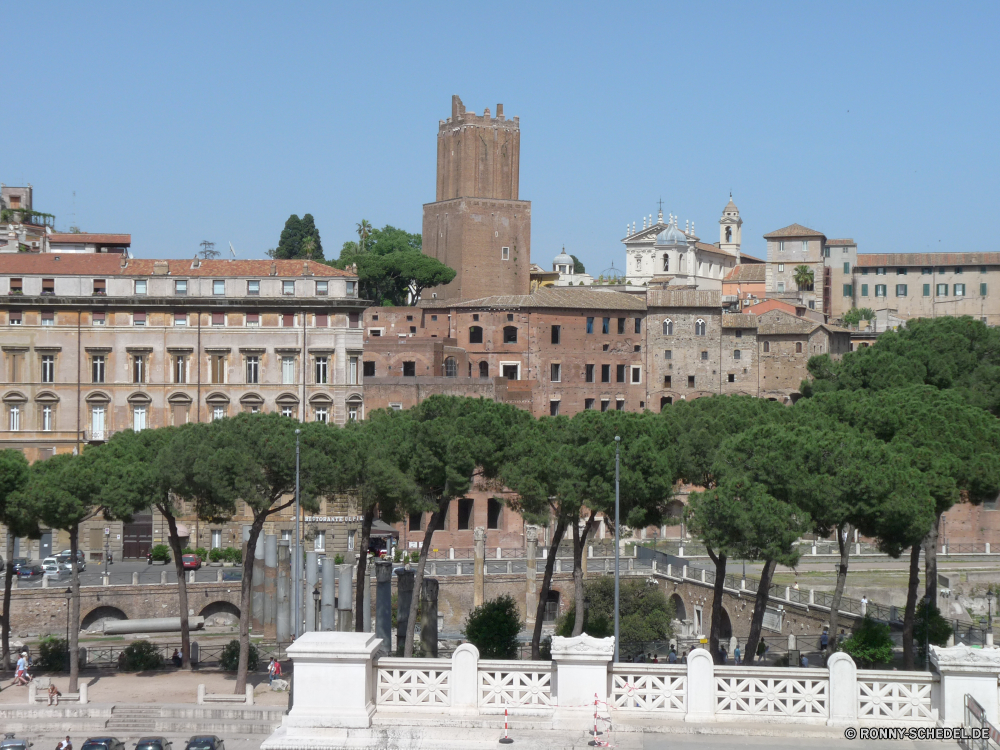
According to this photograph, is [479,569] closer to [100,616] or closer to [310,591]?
[100,616]

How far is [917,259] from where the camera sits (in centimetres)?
10512

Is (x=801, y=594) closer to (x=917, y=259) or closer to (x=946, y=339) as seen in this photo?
(x=946, y=339)

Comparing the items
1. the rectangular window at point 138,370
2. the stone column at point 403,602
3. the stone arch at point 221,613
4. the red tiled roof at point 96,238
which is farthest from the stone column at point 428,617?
the red tiled roof at point 96,238

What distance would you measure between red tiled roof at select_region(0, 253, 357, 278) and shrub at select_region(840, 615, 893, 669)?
32.5m

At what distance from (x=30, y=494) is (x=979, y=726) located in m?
29.0

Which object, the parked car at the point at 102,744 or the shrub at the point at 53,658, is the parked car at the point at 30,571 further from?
the parked car at the point at 102,744

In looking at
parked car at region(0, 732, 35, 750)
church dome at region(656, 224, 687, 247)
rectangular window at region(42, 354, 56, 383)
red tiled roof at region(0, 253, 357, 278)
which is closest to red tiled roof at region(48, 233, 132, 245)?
red tiled roof at region(0, 253, 357, 278)

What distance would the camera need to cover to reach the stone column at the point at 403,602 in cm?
3744

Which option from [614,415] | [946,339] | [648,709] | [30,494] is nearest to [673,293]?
[946,339]

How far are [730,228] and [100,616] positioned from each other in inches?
3696

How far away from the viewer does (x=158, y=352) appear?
2197 inches

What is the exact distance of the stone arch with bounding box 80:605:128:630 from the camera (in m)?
46.7

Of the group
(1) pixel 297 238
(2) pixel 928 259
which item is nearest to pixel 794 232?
(2) pixel 928 259

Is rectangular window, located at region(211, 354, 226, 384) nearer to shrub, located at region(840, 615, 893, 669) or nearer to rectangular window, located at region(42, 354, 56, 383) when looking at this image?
rectangular window, located at region(42, 354, 56, 383)
